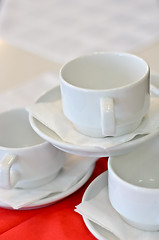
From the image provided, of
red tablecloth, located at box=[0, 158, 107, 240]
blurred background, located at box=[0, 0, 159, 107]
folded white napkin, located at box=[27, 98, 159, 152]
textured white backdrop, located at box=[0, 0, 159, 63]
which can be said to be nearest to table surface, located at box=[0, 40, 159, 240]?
red tablecloth, located at box=[0, 158, 107, 240]

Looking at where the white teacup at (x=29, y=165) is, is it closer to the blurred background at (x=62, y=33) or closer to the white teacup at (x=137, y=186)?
the white teacup at (x=137, y=186)

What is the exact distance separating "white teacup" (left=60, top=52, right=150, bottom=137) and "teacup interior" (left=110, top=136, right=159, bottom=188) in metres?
0.06

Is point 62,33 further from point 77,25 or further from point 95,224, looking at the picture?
point 95,224

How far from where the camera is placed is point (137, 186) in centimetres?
44

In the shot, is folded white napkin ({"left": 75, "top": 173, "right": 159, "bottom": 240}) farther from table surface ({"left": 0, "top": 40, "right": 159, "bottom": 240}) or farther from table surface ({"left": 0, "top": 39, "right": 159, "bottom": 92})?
table surface ({"left": 0, "top": 39, "right": 159, "bottom": 92})

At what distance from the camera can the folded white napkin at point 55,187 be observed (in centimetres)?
53

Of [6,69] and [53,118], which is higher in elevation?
[53,118]

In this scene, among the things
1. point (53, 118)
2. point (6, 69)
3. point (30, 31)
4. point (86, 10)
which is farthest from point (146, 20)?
point (53, 118)

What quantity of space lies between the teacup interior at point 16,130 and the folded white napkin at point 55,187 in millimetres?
66

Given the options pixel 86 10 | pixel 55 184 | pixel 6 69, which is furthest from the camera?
pixel 86 10

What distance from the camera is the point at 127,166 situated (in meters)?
0.54

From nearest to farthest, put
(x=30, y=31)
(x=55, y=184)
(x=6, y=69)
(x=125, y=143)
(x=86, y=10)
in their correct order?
1. (x=125, y=143)
2. (x=55, y=184)
3. (x=6, y=69)
4. (x=30, y=31)
5. (x=86, y=10)

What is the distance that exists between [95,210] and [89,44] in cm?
60

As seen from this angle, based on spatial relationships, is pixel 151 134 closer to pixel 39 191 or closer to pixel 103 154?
pixel 103 154
